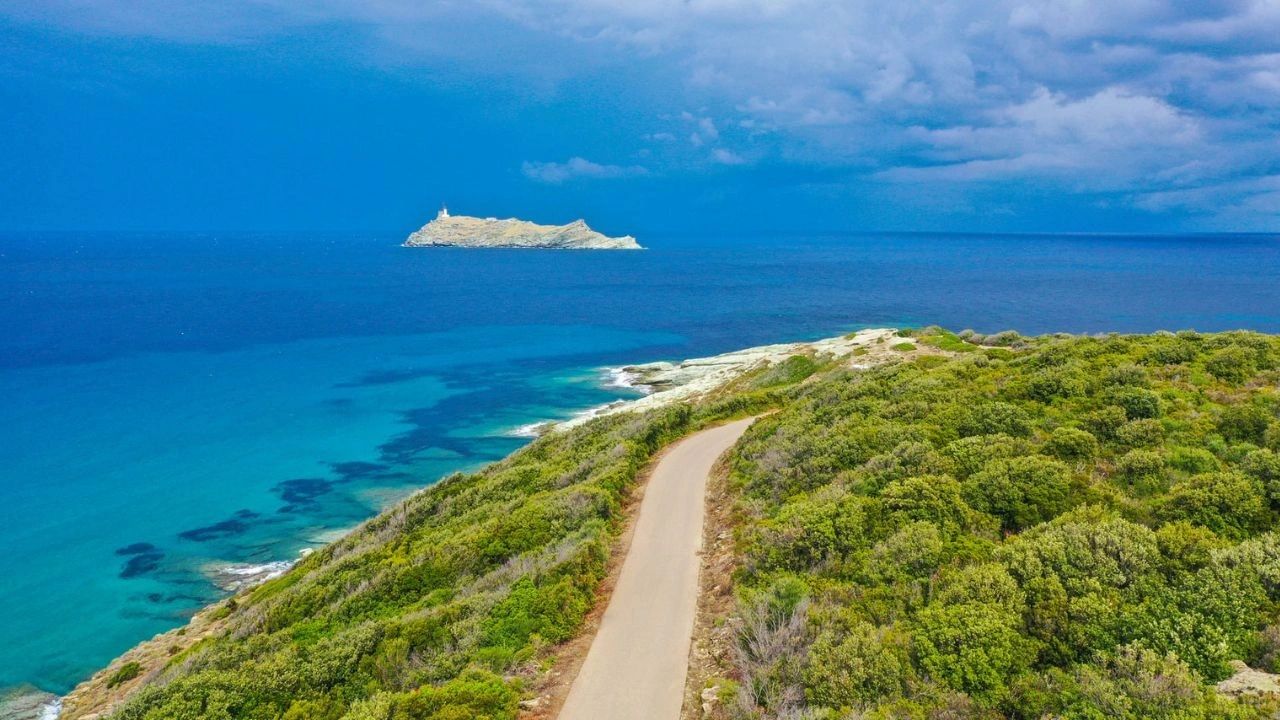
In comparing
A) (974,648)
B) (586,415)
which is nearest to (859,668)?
(974,648)

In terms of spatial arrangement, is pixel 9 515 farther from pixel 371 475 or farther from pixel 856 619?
pixel 856 619

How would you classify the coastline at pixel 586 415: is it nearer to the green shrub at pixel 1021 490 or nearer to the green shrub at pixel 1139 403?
the green shrub at pixel 1139 403

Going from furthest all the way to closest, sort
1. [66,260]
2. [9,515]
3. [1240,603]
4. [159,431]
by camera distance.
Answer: [66,260] < [159,431] < [9,515] < [1240,603]

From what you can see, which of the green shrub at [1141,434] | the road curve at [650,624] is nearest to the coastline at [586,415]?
the road curve at [650,624]

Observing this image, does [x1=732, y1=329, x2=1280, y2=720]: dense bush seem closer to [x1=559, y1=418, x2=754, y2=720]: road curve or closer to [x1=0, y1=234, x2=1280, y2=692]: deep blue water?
[x1=559, y1=418, x2=754, y2=720]: road curve

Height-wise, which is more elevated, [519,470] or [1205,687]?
[1205,687]

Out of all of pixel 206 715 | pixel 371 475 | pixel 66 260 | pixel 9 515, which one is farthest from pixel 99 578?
pixel 66 260

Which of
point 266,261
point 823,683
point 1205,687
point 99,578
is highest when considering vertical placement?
point 266,261
